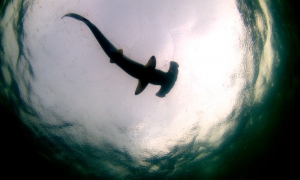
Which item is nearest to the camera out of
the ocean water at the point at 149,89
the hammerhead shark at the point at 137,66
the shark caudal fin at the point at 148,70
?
the hammerhead shark at the point at 137,66

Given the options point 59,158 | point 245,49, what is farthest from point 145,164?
point 245,49

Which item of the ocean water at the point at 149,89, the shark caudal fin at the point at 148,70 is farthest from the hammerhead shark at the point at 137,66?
the ocean water at the point at 149,89

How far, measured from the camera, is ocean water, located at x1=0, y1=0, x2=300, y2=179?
9.72 meters

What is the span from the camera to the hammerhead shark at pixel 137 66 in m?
5.68

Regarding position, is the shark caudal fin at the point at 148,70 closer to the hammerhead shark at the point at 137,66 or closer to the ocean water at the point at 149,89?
the hammerhead shark at the point at 137,66

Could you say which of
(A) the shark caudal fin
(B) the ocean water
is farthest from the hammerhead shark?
(B) the ocean water

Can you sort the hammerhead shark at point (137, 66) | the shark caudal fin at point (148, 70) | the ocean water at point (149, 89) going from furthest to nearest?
1. the ocean water at point (149, 89)
2. the shark caudal fin at point (148, 70)
3. the hammerhead shark at point (137, 66)

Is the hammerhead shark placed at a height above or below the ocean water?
below

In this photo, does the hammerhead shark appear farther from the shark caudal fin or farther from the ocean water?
the ocean water

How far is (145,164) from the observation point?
12.8 metres

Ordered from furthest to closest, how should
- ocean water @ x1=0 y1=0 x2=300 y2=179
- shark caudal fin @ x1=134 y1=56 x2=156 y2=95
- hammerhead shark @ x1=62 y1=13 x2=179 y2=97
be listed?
ocean water @ x1=0 y1=0 x2=300 y2=179 < shark caudal fin @ x1=134 y1=56 x2=156 y2=95 < hammerhead shark @ x1=62 y1=13 x2=179 y2=97

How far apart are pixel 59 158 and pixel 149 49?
986 cm

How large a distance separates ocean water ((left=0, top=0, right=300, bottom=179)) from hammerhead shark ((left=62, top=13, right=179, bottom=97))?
333 centimetres

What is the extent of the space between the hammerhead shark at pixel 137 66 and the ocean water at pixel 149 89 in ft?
10.9
